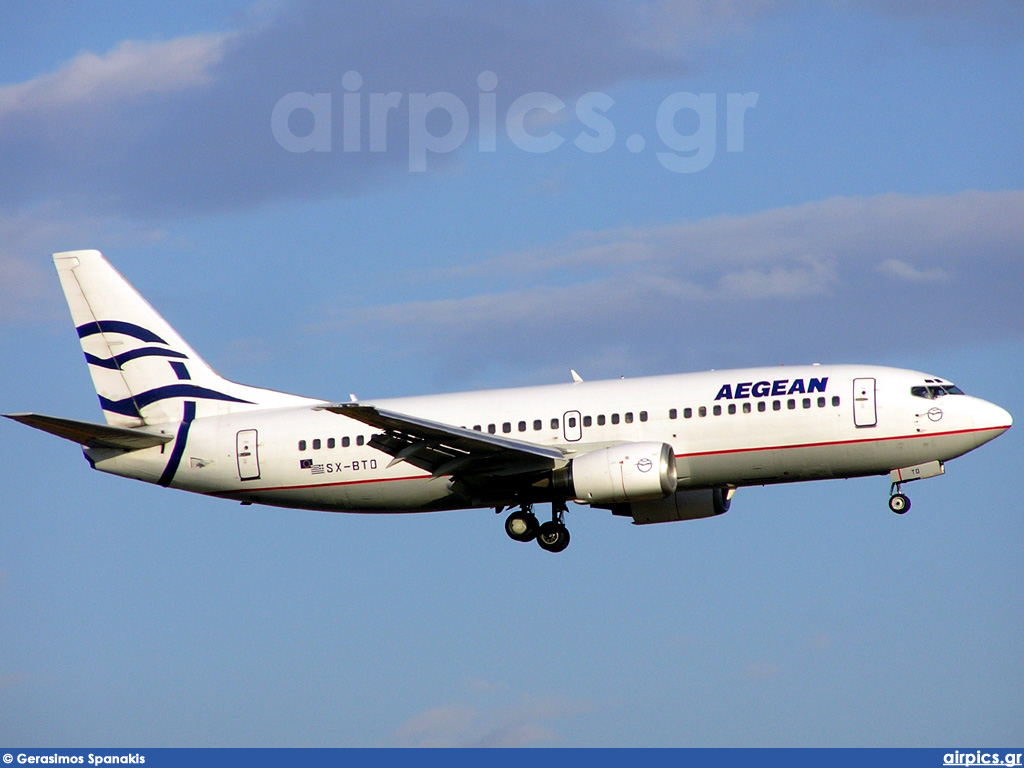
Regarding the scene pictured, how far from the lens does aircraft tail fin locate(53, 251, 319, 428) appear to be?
52.3 meters

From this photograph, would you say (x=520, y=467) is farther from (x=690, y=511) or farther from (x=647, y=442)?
(x=690, y=511)

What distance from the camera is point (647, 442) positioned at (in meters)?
45.5

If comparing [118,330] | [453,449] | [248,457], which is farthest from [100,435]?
[453,449]

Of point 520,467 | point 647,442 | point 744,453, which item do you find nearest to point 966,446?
point 744,453

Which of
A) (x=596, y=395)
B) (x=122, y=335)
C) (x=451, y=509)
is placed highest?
(x=122, y=335)

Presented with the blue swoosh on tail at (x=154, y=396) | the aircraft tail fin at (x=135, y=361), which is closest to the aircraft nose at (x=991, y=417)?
the aircraft tail fin at (x=135, y=361)

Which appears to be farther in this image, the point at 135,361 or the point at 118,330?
the point at 118,330

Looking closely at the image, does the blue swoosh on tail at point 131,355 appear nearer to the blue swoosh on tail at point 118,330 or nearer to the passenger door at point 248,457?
the blue swoosh on tail at point 118,330

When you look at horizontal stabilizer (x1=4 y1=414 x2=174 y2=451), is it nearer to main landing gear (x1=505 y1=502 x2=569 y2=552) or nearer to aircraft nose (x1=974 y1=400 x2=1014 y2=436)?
main landing gear (x1=505 y1=502 x2=569 y2=552)

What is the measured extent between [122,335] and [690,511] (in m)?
21.9

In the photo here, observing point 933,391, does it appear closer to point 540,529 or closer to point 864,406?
point 864,406

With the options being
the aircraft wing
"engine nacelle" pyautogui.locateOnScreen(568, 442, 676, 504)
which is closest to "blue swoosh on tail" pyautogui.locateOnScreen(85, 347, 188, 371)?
the aircraft wing

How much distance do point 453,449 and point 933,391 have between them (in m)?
15.1

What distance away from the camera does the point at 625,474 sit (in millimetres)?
44375
